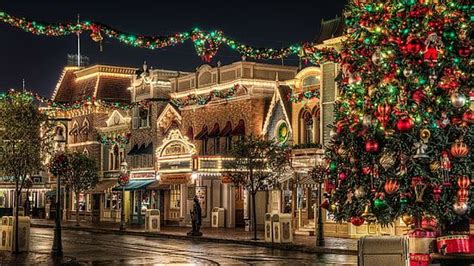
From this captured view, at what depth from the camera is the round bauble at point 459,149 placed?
1770 cm

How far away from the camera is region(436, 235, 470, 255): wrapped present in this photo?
22062 mm

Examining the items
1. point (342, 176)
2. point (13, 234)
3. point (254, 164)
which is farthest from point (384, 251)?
point (254, 164)

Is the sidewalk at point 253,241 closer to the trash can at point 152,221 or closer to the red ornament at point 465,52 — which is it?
the trash can at point 152,221

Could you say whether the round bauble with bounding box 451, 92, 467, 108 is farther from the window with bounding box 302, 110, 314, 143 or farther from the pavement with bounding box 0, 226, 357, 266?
the window with bounding box 302, 110, 314, 143

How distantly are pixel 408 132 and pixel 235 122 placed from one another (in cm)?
3345

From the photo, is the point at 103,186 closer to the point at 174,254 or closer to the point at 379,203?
the point at 174,254

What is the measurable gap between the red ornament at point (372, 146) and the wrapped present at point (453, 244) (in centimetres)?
472

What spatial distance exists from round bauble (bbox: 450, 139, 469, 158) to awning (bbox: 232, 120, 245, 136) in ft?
107

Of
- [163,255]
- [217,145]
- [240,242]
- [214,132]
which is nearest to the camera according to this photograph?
[163,255]

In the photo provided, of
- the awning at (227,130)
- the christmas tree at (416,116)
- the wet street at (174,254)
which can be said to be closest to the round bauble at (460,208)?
the christmas tree at (416,116)

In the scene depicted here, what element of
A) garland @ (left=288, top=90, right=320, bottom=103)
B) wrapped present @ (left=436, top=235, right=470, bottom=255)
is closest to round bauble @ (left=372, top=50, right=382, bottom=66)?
wrapped present @ (left=436, top=235, right=470, bottom=255)

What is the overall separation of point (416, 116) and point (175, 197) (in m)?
39.2

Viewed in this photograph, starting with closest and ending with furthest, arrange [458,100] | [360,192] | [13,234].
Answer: [458,100] < [360,192] < [13,234]

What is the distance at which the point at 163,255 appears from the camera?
29.9 m
